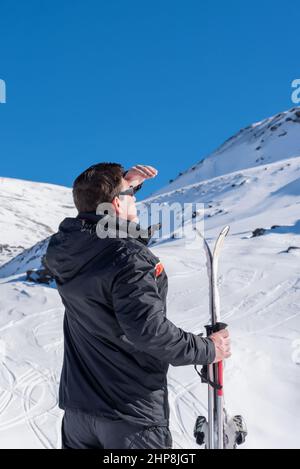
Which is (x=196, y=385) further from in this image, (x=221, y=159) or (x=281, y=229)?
(x=221, y=159)

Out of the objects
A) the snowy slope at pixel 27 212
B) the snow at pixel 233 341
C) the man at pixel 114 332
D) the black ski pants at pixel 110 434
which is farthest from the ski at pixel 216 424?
the snowy slope at pixel 27 212

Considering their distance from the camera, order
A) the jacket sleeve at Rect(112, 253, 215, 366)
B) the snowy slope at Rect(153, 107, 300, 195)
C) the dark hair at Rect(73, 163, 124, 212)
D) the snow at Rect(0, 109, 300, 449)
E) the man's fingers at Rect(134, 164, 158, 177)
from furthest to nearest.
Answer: the snowy slope at Rect(153, 107, 300, 195)
the snow at Rect(0, 109, 300, 449)
the man's fingers at Rect(134, 164, 158, 177)
the dark hair at Rect(73, 163, 124, 212)
the jacket sleeve at Rect(112, 253, 215, 366)

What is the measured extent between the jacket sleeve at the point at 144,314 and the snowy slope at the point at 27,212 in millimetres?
75061

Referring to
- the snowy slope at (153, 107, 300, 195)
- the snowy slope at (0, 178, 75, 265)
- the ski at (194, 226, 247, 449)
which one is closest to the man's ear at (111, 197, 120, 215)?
the ski at (194, 226, 247, 449)

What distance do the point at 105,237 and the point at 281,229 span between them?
74.5ft

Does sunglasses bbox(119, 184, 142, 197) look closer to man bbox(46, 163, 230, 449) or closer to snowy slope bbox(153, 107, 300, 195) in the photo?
man bbox(46, 163, 230, 449)

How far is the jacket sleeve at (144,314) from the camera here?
7.63 ft

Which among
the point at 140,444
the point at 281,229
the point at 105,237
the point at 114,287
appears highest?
the point at 281,229

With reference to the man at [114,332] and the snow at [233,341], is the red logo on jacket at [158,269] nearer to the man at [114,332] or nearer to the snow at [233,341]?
the man at [114,332]

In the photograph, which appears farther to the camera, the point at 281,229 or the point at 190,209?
the point at 190,209

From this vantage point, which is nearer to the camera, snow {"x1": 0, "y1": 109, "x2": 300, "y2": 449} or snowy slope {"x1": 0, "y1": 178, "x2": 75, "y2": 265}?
snow {"x1": 0, "y1": 109, "x2": 300, "y2": 449}

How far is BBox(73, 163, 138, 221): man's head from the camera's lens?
8.49 feet

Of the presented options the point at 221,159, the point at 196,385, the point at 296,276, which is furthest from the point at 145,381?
the point at 221,159
